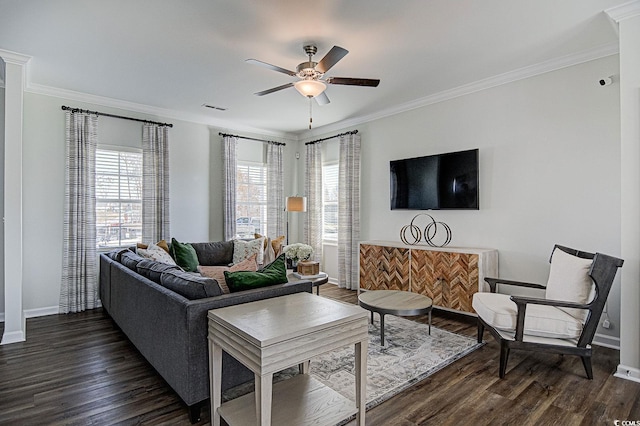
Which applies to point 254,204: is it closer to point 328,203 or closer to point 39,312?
point 328,203

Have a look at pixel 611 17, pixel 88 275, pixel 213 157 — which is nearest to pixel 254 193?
pixel 213 157

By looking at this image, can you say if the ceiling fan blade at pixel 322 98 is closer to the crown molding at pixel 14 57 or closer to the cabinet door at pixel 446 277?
the cabinet door at pixel 446 277

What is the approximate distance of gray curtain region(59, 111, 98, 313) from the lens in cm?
454

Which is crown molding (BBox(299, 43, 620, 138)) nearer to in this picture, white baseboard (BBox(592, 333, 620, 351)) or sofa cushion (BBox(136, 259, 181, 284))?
white baseboard (BBox(592, 333, 620, 351))

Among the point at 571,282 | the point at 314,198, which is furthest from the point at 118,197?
the point at 571,282

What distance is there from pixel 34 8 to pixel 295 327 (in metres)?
3.33

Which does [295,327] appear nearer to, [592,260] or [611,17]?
[592,260]

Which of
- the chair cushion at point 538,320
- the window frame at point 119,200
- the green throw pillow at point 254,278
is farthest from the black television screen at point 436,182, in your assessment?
the window frame at point 119,200

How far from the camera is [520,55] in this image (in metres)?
3.58

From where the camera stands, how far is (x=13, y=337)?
351 centimetres

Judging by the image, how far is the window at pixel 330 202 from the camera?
21.3ft

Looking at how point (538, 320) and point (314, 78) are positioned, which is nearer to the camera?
point (538, 320)

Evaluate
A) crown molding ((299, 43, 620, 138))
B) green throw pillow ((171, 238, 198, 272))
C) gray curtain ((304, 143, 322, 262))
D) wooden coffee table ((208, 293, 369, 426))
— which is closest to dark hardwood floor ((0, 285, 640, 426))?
wooden coffee table ((208, 293, 369, 426))

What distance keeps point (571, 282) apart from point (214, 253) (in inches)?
180
